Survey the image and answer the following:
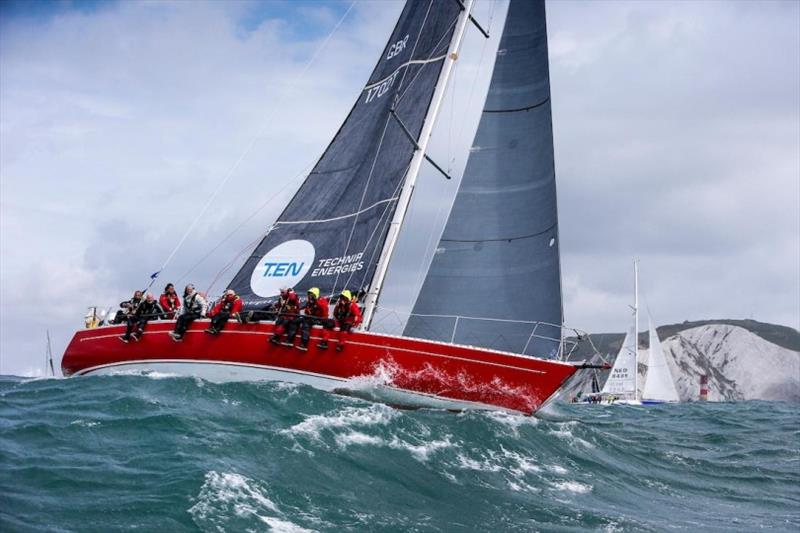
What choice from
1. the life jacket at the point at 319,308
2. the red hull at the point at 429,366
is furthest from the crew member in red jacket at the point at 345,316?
the life jacket at the point at 319,308

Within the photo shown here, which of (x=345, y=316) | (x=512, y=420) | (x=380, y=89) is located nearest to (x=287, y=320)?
(x=345, y=316)

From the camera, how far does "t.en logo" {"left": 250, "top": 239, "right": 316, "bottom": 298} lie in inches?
760

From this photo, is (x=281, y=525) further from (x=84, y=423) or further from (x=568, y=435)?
(x=568, y=435)

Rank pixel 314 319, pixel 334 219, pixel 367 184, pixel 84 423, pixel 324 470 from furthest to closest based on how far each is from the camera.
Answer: pixel 334 219 < pixel 367 184 < pixel 314 319 < pixel 84 423 < pixel 324 470

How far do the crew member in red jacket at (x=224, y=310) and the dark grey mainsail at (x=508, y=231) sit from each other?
3709 mm

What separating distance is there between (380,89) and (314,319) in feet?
22.5

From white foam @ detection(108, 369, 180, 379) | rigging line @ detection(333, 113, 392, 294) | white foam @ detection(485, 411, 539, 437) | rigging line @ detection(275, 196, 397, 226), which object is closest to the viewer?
white foam @ detection(485, 411, 539, 437)

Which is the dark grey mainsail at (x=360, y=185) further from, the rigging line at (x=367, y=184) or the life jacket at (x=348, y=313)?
the life jacket at (x=348, y=313)

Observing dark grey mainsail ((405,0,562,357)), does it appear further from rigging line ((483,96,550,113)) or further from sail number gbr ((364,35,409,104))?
sail number gbr ((364,35,409,104))

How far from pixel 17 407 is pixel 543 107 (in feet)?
42.0

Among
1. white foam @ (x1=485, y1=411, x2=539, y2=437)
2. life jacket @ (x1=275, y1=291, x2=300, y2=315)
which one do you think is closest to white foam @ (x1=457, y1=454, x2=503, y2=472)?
white foam @ (x1=485, y1=411, x2=539, y2=437)

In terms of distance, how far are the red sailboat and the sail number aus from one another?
0.04m

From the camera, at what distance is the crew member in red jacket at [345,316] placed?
1636cm

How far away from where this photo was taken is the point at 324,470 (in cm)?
1154
